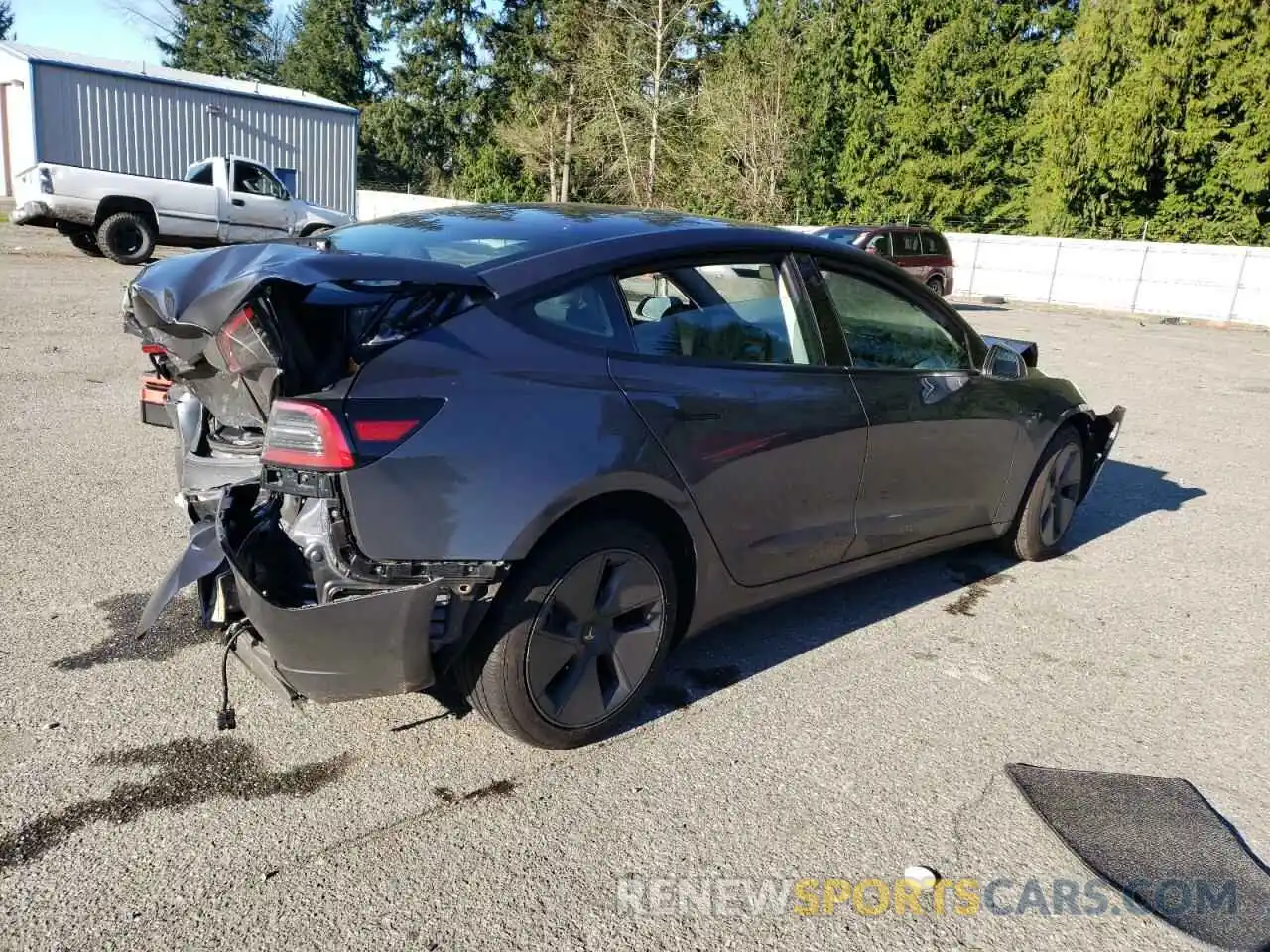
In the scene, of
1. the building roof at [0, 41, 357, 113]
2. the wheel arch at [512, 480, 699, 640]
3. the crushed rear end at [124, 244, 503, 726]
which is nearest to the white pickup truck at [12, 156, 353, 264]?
the building roof at [0, 41, 357, 113]

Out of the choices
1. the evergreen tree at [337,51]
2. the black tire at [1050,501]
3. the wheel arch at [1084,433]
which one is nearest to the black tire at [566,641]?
the black tire at [1050,501]

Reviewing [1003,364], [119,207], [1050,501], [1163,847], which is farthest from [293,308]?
[119,207]

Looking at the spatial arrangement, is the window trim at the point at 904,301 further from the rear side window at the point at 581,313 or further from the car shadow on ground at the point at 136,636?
the car shadow on ground at the point at 136,636

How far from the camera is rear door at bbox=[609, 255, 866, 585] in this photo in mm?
3207

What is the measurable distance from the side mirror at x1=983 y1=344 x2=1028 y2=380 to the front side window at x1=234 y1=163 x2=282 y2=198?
16.7 metres

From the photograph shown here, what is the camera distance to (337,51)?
2244 inches

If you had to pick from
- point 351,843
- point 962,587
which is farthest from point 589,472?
point 962,587

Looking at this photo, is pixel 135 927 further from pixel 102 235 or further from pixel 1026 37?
pixel 1026 37

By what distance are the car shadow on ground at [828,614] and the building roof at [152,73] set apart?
23666 mm

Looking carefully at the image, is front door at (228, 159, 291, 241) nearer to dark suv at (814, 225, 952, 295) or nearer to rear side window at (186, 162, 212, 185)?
rear side window at (186, 162, 212, 185)

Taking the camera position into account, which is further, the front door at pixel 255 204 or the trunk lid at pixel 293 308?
the front door at pixel 255 204

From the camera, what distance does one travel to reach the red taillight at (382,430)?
2.57 meters

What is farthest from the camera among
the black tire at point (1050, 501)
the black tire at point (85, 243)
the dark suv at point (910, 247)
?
the dark suv at point (910, 247)

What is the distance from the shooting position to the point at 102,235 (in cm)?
1653
